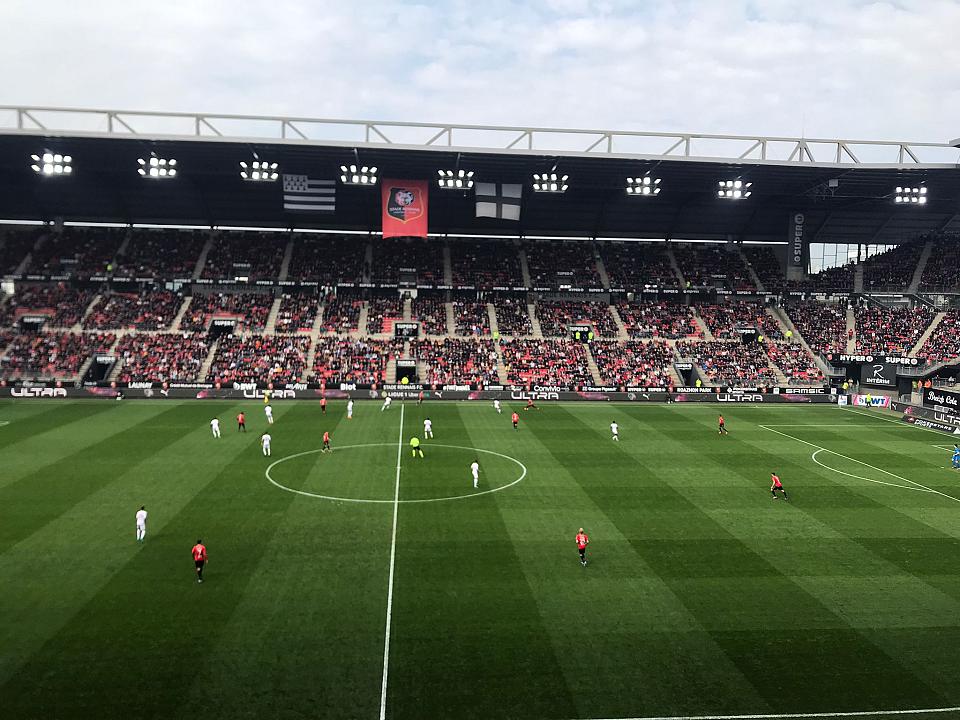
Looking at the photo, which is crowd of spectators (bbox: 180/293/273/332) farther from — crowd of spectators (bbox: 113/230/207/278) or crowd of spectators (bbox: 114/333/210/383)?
crowd of spectators (bbox: 113/230/207/278)

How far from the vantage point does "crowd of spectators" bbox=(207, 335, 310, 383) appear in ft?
177

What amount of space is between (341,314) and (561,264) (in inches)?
972

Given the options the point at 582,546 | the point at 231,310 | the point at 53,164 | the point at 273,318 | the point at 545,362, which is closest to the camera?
the point at 582,546

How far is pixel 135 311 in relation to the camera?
203 feet

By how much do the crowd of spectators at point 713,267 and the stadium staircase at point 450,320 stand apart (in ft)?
86.5

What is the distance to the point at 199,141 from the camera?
5059cm

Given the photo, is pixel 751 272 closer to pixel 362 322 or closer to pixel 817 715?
pixel 362 322

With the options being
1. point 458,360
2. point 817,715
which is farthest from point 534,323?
point 817,715

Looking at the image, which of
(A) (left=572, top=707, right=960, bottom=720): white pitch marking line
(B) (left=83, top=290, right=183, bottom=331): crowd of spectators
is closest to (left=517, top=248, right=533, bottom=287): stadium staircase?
(B) (left=83, top=290, right=183, bottom=331): crowd of spectators

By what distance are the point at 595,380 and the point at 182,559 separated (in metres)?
42.8

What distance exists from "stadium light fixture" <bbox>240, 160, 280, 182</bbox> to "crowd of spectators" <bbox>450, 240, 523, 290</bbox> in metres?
21.5

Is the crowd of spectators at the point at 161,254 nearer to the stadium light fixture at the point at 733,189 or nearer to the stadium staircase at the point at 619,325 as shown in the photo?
the stadium staircase at the point at 619,325

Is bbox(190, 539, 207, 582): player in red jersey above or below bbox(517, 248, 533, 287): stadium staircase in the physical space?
below

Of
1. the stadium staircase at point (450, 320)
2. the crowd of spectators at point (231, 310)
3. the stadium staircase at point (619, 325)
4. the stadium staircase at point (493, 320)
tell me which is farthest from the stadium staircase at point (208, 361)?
the stadium staircase at point (619, 325)
